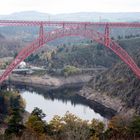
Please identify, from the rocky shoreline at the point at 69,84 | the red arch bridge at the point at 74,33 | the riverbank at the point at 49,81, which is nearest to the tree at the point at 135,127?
the red arch bridge at the point at 74,33

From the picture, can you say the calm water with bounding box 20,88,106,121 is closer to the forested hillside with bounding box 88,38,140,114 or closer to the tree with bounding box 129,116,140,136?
the forested hillside with bounding box 88,38,140,114

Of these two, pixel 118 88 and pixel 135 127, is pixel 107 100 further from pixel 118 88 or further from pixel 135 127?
pixel 135 127

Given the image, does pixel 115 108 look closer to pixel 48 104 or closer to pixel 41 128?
pixel 48 104

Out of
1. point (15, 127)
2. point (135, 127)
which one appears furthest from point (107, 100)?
point (15, 127)

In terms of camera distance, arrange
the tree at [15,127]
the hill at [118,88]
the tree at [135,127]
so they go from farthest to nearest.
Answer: the hill at [118,88] → the tree at [15,127] → the tree at [135,127]

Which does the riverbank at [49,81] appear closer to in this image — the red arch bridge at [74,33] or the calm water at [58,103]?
the calm water at [58,103]

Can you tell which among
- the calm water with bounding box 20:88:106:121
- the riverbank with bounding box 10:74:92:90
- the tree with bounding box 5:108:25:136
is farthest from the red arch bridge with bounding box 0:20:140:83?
the riverbank with bounding box 10:74:92:90
